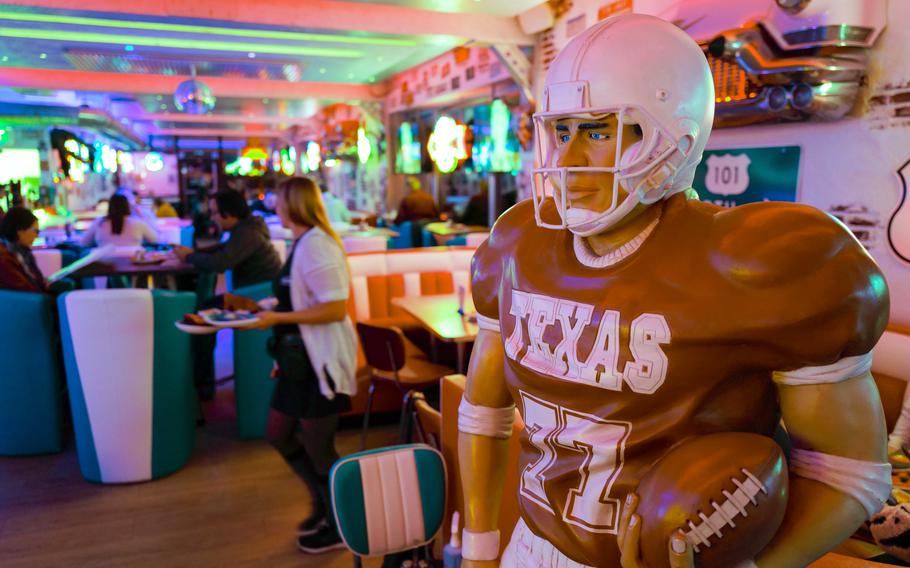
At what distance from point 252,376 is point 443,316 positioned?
1.20 m

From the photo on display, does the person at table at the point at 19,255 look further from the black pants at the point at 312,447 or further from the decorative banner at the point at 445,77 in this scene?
the decorative banner at the point at 445,77

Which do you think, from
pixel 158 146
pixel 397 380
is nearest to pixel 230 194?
pixel 397 380

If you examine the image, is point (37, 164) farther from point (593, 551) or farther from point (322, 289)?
point (593, 551)

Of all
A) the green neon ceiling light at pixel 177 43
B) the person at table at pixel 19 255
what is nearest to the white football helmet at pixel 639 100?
the person at table at pixel 19 255

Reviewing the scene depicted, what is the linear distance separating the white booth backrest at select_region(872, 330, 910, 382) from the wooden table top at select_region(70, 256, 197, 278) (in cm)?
401

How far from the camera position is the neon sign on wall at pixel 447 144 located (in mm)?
8359

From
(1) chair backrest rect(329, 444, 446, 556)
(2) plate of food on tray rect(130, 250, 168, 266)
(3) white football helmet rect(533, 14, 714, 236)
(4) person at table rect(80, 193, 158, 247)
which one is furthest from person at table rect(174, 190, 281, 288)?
(3) white football helmet rect(533, 14, 714, 236)

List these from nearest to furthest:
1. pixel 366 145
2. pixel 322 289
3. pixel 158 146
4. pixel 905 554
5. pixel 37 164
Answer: pixel 905 554
pixel 322 289
pixel 366 145
pixel 37 164
pixel 158 146

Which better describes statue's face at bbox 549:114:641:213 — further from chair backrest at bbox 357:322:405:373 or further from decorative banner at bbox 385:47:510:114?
decorative banner at bbox 385:47:510:114

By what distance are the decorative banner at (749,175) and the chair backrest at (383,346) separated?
172 centimetres

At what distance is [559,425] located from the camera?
102 cm

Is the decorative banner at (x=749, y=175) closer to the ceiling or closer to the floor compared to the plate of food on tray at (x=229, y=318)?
closer to the ceiling

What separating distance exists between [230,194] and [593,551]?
388 cm

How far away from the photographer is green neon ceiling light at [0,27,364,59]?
6.76m
